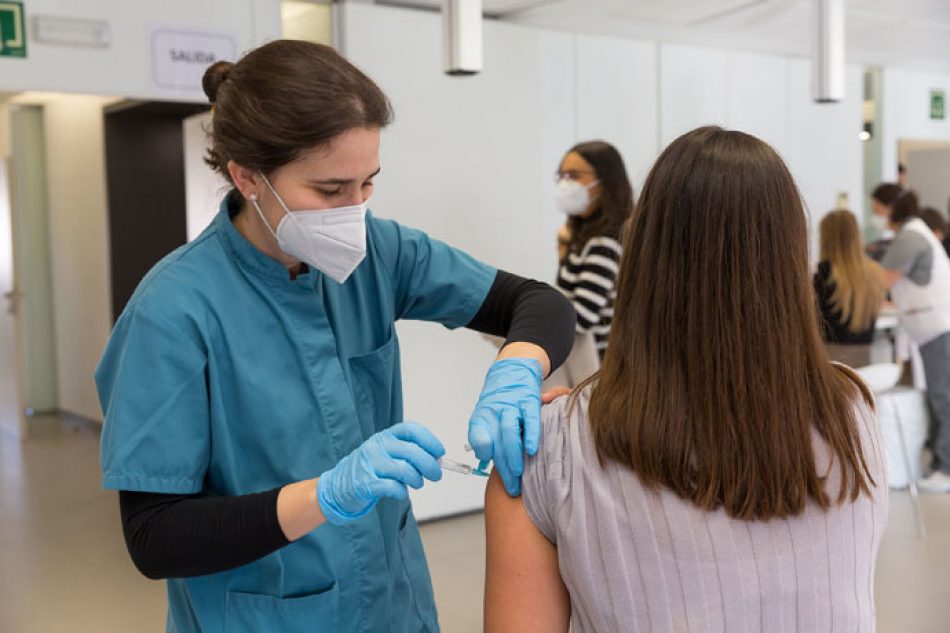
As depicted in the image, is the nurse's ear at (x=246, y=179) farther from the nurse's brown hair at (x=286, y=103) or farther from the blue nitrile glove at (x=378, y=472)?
the blue nitrile glove at (x=378, y=472)

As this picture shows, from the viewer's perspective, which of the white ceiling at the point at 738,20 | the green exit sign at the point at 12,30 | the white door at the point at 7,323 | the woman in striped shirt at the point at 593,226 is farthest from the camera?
the white door at the point at 7,323

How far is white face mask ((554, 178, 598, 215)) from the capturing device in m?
3.32

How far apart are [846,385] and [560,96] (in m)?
3.78

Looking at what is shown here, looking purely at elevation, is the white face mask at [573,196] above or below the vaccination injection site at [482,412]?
above

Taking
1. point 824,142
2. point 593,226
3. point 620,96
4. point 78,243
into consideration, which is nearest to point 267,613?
point 593,226

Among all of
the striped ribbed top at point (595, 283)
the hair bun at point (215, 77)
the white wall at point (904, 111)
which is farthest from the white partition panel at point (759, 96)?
the hair bun at point (215, 77)

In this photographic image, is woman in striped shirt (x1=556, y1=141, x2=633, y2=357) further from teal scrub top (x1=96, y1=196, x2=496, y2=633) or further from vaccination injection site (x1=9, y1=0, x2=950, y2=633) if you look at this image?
teal scrub top (x1=96, y1=196, x2=496, y2=633)

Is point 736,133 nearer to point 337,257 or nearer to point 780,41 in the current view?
point 337,257

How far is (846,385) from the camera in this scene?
1102 mm

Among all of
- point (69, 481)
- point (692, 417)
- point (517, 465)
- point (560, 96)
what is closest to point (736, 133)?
point (692, 417)

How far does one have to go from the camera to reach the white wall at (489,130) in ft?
12.8

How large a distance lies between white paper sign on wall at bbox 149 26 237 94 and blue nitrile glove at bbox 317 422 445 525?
2.62 metres

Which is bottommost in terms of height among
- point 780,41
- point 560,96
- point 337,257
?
point 337,257

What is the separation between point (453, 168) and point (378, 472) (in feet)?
10.1
